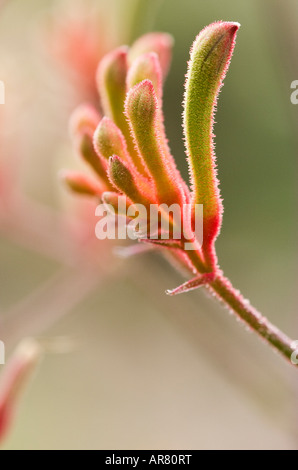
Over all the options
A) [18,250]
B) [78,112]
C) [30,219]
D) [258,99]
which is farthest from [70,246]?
[18,250]

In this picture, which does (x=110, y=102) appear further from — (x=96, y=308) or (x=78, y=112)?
(x=96, y=308)

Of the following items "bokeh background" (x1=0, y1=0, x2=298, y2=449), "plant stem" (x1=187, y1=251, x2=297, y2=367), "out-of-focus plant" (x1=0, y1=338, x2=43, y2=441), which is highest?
"bokeh background" (x1=0, y1=0, x2=298, y2=449)

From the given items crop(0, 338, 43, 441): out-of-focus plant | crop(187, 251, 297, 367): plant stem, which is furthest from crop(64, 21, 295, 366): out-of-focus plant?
crop(0, 338, 43, 441): out-of-focus plant

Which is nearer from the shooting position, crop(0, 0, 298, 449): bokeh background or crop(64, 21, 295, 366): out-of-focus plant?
crop(64, 21, 295, 366): out-of-focus plant

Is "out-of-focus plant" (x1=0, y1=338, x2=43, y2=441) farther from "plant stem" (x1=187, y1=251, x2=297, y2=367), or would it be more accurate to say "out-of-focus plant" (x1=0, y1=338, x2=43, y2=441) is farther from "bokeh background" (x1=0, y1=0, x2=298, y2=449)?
"plant stem" (x1=187, y1=251, x2=297, y2=367)

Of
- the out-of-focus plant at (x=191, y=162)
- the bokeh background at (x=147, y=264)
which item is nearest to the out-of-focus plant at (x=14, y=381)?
the bokeh background at (x=147, y=264)

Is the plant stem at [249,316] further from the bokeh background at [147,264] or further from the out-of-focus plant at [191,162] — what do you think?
the bokeh background at [147,264]
